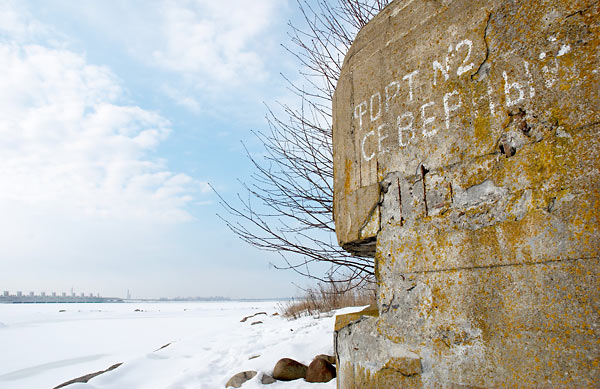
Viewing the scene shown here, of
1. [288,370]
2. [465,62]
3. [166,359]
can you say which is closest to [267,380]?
[288,370]

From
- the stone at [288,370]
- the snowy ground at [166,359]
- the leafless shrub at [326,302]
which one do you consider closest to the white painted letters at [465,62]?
the snowy ground at [166,359]

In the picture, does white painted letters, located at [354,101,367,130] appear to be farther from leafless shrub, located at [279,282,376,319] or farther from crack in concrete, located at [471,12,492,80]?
leafless shrub, located at [279,282,376,319]

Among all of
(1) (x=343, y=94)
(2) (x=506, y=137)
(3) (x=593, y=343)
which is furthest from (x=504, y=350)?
(1) (x=343, y=94)

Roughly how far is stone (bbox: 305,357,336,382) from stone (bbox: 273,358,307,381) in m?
0.16

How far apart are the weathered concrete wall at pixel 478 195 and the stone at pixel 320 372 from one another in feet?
6.62

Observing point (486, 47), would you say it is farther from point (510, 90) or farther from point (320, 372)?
point (320, 372)

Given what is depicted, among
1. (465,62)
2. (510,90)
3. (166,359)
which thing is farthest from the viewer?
(166,359)

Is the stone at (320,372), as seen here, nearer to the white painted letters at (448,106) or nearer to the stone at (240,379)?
the stone at (240,379)

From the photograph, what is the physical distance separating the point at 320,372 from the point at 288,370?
0.40 m

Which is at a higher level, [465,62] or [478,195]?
[465,62]

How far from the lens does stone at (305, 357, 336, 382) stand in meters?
3.79

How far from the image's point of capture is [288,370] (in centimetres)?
408

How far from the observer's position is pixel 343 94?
86.0 inches

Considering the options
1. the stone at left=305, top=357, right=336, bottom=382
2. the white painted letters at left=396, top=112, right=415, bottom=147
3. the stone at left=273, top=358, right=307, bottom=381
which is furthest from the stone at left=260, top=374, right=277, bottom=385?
the white painted letters at left=396, top=112, right=415, bottom=147
